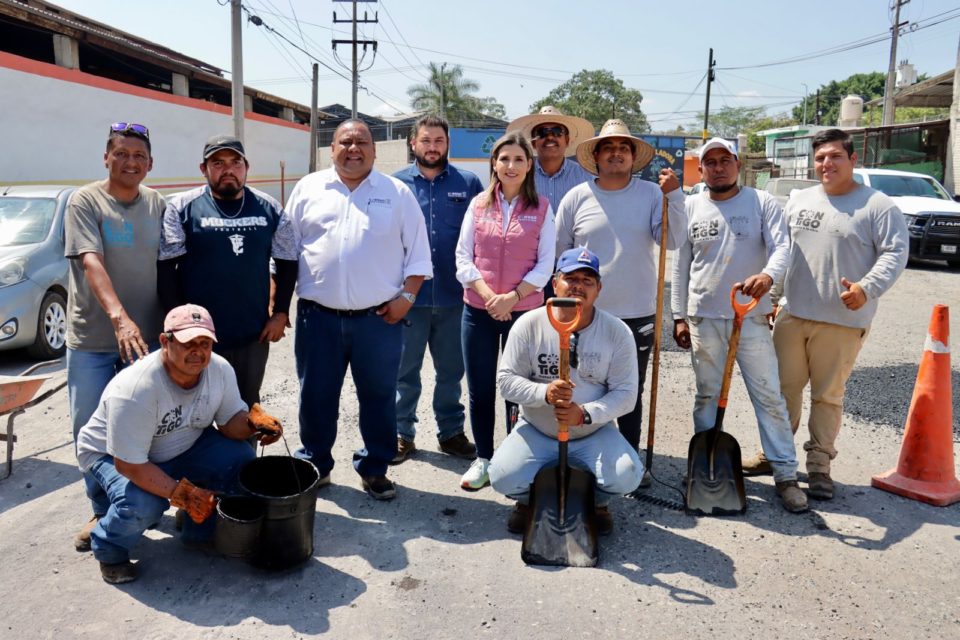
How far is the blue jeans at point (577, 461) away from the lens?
3.76 meters

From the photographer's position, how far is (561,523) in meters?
3.67

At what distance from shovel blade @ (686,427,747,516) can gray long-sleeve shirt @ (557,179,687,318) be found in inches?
32.6

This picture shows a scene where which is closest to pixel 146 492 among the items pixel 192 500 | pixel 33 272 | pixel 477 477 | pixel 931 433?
pixel 192 500

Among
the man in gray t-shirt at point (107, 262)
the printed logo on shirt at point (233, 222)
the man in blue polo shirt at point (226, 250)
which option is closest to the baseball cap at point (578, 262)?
the man in blue polo shirt at point (226, 250)

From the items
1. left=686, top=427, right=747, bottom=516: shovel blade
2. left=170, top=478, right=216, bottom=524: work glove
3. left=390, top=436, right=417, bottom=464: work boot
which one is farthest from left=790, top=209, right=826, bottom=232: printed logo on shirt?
left=170, top=478, right=216, bottom=524: work glove

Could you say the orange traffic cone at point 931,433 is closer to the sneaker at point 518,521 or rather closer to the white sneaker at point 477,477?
the sneaker at point 518,521

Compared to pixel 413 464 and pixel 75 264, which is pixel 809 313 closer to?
pixel 413 464

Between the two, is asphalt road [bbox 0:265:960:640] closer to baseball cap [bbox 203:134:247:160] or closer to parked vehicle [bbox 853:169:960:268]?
baseball cap [bbox 203:134:247:160]

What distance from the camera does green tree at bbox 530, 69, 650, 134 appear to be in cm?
6462

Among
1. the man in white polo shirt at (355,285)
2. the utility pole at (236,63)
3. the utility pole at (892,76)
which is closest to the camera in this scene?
the man in white polo shirt at (355,285)

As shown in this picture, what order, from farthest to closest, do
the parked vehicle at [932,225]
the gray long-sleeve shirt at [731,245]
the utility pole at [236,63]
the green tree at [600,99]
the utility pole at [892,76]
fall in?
1. the green tree at [600,99]
2. the utility pole at [892,76]
3. the utility pole at [236,63]
4. the parked vehicle at [932,225]
5. the gray long-sleeve shirt at [731,245]

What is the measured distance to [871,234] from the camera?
4234 mm

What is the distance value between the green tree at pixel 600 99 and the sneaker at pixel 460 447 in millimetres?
62122

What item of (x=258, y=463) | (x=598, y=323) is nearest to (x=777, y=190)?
(x=598, y=323)
